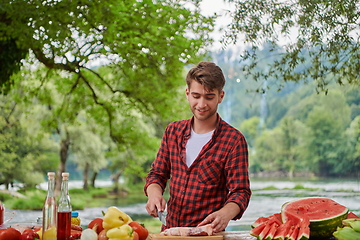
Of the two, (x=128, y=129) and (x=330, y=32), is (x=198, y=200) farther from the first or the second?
(x=128, y=129)

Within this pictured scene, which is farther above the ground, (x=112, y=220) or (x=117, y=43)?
(x=117, y=43)

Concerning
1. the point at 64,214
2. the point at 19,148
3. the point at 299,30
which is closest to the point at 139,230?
the point at 64,214

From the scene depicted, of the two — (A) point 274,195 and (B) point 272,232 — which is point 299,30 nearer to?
(B) point 272,232

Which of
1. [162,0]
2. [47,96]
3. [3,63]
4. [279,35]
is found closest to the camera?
[279,35]

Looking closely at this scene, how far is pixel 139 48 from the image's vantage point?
920 cm

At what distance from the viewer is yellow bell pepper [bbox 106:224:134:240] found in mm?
1773

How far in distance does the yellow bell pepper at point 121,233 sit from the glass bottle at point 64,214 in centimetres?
18

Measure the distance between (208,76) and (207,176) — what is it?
1.67ft

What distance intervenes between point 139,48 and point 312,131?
597 cm

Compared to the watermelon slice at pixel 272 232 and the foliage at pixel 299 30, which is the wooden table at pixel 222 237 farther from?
the foliage at pixel 299 30

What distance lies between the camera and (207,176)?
2178 mm

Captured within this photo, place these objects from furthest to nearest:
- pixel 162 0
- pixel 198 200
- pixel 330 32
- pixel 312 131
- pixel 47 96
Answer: pixel 312 131
pixel 47 96
pixel 162 0
pixel 330 32
pixel 198 200

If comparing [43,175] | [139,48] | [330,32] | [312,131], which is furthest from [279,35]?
[43,175]

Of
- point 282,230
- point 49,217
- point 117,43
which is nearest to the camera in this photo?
point 49,217
